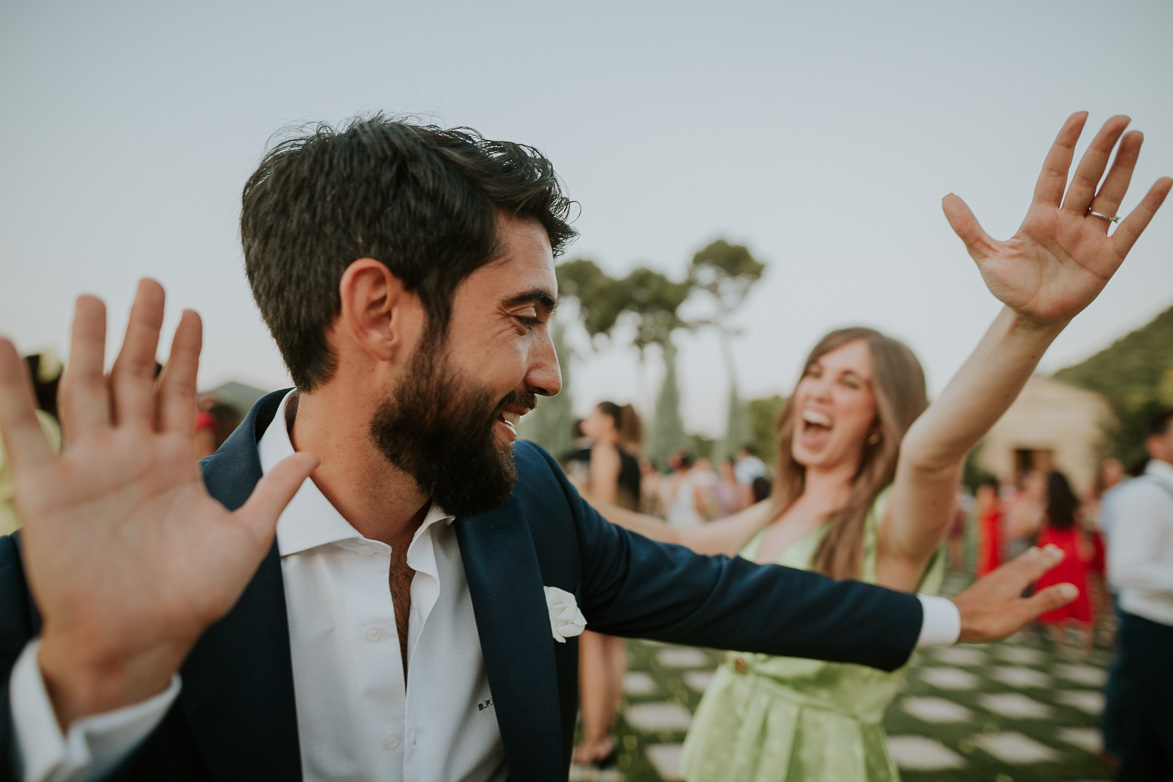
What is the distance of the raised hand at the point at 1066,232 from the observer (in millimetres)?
1308

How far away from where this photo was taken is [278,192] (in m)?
1.47

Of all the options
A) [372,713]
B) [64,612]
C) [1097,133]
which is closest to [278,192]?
[64,612]

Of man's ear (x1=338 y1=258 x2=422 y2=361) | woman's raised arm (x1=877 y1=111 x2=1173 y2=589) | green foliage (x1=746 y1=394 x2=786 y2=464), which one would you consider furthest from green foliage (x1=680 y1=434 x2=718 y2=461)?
man's ear (x1=338 y1=258 x2=422 y2=361)

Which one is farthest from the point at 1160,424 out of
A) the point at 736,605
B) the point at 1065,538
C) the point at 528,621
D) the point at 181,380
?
the point at 181,380

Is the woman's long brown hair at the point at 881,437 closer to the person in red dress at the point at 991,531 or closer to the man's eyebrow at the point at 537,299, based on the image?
the man's eyebrow at the point at 537,299

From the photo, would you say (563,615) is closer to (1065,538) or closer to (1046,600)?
(1046,600)

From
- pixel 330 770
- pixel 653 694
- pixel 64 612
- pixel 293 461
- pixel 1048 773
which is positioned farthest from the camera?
pixel 653 694

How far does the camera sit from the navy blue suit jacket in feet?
3.53

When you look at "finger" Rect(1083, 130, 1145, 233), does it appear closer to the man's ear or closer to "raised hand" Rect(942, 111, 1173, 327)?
"raised hand" Rect(942, 111, 1173, 327)

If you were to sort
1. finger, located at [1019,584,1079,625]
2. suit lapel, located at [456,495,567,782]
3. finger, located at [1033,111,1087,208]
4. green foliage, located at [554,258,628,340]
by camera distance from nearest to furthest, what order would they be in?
finger, located at [1033,111,1087,208], suit lapel, located at [456,495,567,782], finger, located at [1019,584,1079,625], green foliage, located at [554,258,628,340]

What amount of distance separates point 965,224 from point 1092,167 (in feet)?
0.79

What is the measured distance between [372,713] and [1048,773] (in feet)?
14.7

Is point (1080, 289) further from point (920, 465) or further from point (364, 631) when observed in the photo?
point (364, 631)

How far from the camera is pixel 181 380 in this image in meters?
1.02
